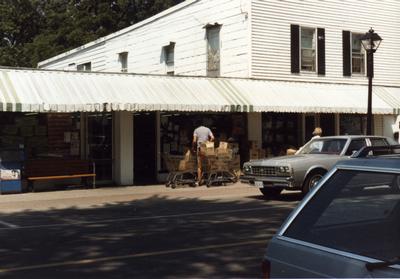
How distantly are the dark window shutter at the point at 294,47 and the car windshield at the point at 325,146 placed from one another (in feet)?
22.9

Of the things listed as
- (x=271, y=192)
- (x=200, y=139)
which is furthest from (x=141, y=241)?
(x=200, y=139)

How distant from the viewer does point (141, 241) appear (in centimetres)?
874

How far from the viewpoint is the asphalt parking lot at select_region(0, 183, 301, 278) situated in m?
6.96

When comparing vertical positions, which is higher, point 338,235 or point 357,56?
point 357,56

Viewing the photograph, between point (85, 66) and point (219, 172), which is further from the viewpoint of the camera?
point (85, 66)

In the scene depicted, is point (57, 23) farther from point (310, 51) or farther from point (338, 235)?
point (338, 235)

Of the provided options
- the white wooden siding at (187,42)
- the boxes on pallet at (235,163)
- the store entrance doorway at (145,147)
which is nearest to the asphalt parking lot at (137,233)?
the boxes on pallet at (235,163)

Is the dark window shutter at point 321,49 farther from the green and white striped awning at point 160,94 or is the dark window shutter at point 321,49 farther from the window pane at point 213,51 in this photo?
the window pane at point 213,51

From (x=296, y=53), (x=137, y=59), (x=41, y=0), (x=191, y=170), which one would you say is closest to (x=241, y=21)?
(x=296, y=53)

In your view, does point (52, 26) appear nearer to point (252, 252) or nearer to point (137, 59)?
point (137, 59)

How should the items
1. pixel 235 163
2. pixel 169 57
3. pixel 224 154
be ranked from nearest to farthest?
pixel 224 154
pixel 235 163
pixel 169 57

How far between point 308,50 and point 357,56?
2.65 metres

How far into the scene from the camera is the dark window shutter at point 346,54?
22484 millimetres

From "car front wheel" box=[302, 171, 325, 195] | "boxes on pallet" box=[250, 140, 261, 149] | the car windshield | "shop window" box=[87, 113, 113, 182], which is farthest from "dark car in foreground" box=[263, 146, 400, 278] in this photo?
"boxes on pallet" box=[250, 140, 261, 149]
